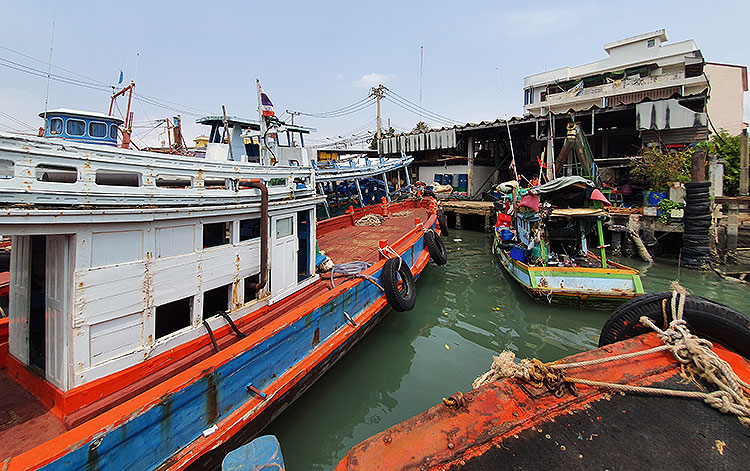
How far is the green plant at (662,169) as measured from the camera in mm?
13586

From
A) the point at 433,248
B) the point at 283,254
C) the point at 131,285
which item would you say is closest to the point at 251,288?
the point at 283,254

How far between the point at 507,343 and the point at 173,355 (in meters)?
5.75

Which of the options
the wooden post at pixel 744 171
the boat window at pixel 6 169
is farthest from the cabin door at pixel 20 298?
the wooden post at pixel 744 171

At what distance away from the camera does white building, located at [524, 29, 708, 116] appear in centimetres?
2180

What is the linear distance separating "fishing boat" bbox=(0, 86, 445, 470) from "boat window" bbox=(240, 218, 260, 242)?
2cm

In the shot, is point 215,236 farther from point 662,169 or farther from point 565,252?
point 662,169

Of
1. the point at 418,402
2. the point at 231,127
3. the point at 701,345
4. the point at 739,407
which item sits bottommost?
the point at 418,402

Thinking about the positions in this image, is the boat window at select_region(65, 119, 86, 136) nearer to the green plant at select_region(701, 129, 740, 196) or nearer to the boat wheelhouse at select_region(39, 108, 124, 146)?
the boat wheelhouse at select_region(39, 108, 124, 146)

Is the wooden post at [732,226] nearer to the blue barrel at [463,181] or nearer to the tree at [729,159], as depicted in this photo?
the tree at [729,159]

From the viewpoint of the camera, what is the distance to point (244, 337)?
3959 mm

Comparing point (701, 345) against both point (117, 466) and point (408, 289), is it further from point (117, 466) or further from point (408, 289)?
point (408, 289)

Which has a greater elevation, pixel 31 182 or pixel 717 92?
pixel 717 92

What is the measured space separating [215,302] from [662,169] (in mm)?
17238

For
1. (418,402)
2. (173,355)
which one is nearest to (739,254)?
(418,402)
